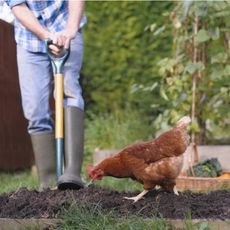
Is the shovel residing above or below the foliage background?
above

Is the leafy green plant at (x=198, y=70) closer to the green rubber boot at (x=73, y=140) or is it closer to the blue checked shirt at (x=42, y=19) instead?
the blue checked shirt at (x=42, y=19)

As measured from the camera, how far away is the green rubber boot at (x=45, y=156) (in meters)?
4.16

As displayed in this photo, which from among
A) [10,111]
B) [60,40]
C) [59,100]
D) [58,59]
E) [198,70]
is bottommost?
[10,111]

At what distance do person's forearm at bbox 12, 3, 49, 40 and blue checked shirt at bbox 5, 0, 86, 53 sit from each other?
0.05 metres

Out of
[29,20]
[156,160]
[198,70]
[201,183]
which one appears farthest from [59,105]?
[198,70]

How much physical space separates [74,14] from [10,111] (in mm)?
2108

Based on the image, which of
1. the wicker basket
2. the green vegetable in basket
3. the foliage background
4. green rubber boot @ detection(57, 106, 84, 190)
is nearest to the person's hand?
green rubber boot @ detection(57, 106, 84, 190)

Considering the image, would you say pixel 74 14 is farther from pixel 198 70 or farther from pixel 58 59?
pixel 198 70

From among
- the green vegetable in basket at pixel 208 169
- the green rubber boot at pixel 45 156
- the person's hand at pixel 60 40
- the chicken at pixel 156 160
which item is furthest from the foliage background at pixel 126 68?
the chicken at pixel 156 160

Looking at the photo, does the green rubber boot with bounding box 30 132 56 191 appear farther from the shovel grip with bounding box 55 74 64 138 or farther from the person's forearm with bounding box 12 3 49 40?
the person's forearm with bounding box 12 3 49 40

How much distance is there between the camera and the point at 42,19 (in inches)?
165

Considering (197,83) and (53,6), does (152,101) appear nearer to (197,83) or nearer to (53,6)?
(197,83)

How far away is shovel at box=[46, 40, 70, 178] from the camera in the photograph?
3.87 metres

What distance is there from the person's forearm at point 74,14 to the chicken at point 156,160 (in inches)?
36.1
